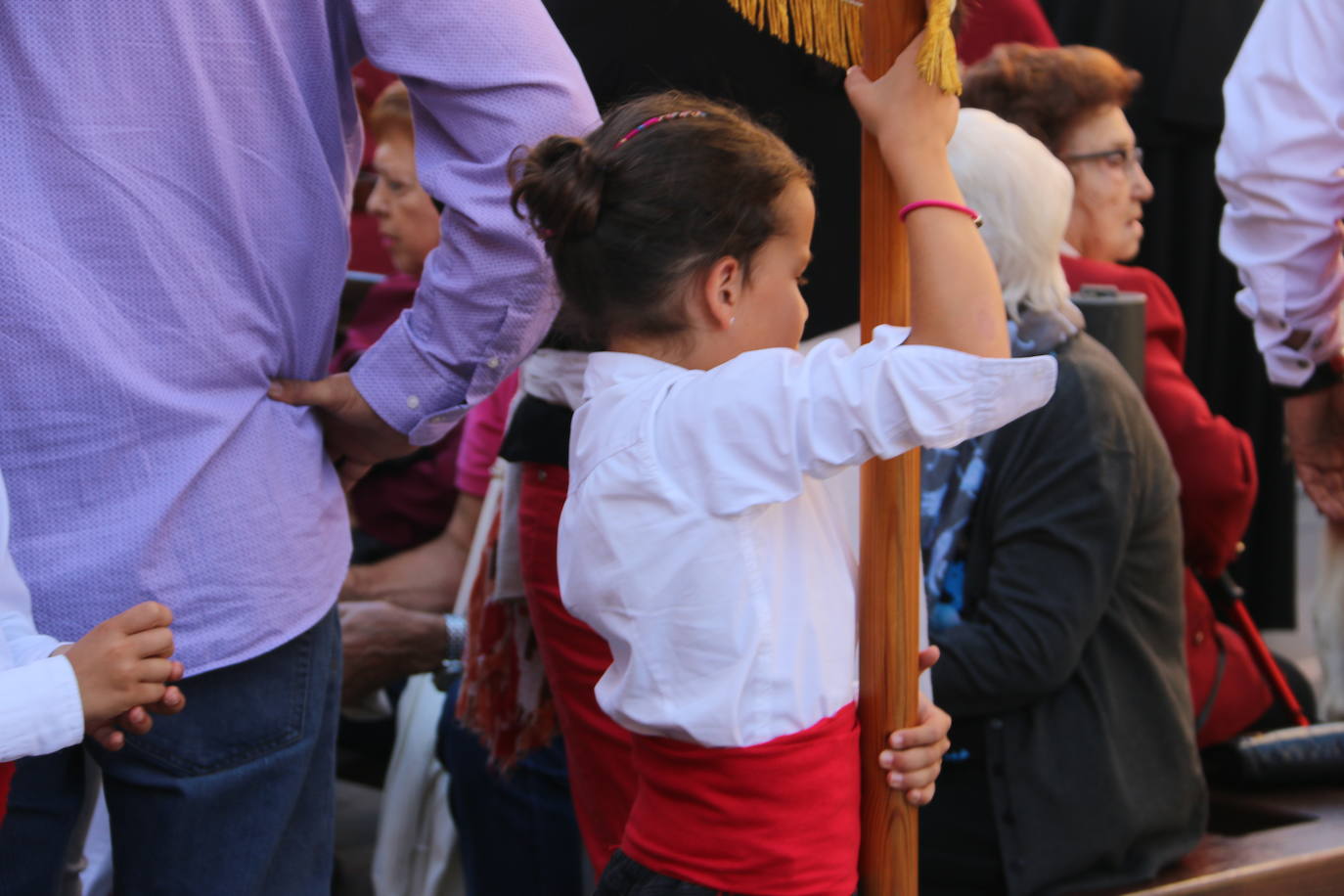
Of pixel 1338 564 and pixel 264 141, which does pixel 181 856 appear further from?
pixel 1338 564

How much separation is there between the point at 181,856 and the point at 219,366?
0.50 meters

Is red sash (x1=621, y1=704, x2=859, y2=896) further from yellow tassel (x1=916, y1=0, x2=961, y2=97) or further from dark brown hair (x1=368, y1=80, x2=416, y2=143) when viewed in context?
dark brown hair (x1=368, y1=80, x2=416, y2=143)

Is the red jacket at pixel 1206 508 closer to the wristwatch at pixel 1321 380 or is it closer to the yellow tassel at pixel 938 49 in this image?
the wristwatch at pixel 1321 380

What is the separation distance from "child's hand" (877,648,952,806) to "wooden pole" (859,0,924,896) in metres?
0.01

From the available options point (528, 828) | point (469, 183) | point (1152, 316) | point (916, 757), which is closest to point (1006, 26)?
point (1152, 316)

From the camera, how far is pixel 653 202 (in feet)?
4.64

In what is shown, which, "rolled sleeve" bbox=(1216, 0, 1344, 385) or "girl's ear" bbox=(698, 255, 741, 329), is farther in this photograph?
"rolled sleeve" bbox=(1216, 0, 1344, 385)

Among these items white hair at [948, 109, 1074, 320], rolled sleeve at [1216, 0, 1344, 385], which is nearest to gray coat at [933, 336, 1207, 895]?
white hair at [948, 109, 1074, 320]

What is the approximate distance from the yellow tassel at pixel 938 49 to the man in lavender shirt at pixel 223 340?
0.48 meters

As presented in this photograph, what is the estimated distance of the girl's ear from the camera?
55.7 inches

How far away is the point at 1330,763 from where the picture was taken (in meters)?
2.85

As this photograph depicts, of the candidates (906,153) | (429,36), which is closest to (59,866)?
(429,36)

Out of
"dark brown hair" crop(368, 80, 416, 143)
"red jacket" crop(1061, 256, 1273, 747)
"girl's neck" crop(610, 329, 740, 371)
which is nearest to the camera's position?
"girl's neck" crop(610, 329, 740, 371)

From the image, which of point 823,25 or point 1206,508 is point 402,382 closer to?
point 823,25
